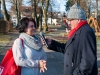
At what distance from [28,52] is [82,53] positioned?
85 centimetres

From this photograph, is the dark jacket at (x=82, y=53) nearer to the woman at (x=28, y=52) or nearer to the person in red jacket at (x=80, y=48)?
the person in red jacket at (x=80, y=48)

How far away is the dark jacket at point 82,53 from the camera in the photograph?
11.6ft

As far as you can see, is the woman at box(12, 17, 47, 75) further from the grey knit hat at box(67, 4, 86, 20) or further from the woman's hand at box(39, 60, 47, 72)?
the grey knit hat at box(67, 4, 86, 20)

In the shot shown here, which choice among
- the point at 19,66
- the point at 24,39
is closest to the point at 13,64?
the point at 19,66

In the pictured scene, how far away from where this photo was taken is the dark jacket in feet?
11.6

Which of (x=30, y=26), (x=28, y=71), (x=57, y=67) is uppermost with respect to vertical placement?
(x=30, y=26)

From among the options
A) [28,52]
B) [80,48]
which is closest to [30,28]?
[28,52]

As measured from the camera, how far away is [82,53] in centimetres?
359

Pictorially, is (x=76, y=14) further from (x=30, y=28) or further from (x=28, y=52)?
(x=28, y=52)

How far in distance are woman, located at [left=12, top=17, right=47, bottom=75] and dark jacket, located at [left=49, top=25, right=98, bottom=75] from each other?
528mm

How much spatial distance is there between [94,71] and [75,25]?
64cm

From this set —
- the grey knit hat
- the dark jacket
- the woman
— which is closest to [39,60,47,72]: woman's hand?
the woman

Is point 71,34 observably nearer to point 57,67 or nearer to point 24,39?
point 24,39

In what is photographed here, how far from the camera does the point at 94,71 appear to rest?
368cm
